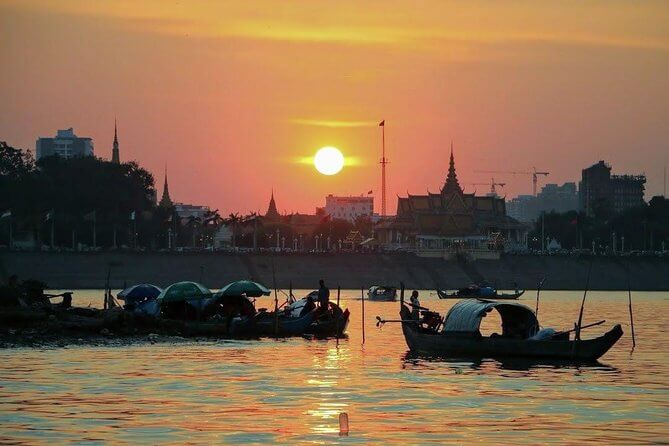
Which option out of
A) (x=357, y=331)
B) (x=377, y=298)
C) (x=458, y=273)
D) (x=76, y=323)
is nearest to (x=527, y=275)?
(x=458, y=273)

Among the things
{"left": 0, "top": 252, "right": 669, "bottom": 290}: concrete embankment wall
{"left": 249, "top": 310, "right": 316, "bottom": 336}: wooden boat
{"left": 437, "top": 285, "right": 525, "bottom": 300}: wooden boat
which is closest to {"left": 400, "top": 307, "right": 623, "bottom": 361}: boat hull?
{"left": 249, "top": 310, "right": 316, "bottom": 336}: wooden boat

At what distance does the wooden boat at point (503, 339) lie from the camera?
53750 millimetres

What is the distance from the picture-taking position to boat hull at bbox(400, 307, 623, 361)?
53688mm

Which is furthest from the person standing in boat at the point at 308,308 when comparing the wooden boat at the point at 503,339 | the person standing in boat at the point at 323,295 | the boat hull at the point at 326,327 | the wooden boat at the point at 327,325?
the wooden boat at the point at 503,339

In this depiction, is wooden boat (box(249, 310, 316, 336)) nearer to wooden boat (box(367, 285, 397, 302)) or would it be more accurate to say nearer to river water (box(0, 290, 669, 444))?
river water (box(0, 290, 669, 444))

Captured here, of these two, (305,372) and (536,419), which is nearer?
(536,419)

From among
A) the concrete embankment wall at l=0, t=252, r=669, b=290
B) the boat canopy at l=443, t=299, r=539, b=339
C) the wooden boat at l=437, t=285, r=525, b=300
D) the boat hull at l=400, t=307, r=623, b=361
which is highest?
the concrete embankment wall at l=0, t=252, r=669, b=290

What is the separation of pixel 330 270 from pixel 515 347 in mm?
125140

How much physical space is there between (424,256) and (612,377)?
493ft

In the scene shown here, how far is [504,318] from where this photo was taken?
2249 inches

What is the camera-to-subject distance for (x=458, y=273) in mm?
186875

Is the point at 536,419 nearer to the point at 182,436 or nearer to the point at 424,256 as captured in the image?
the point at 182,436

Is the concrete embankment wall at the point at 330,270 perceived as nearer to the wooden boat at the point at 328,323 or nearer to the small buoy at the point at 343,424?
the wooden boat at the point at 328,323

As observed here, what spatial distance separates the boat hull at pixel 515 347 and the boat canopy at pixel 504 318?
48 cm
